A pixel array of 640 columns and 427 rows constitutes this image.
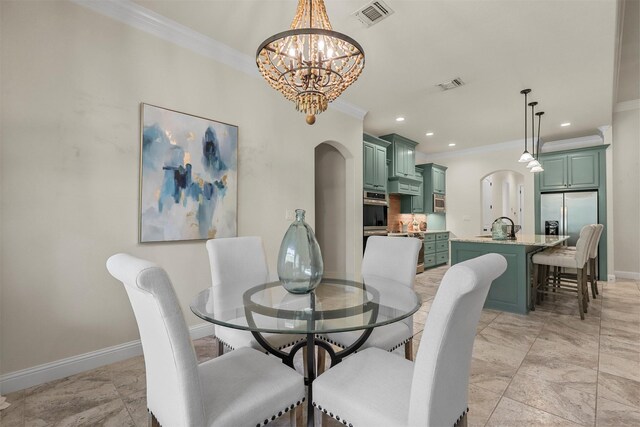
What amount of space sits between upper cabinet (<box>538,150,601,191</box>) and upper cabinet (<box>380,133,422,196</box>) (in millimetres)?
2384

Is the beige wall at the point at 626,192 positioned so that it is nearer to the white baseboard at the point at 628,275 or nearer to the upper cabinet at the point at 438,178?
the white baseboard at the point at 628,275

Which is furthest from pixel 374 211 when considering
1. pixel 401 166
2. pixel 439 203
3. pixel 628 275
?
pixel 628 275

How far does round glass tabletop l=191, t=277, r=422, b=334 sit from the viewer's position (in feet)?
4.07

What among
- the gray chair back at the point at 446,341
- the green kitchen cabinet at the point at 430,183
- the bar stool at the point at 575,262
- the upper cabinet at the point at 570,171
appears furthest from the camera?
the green kitchen cabinet at the point at 430,183

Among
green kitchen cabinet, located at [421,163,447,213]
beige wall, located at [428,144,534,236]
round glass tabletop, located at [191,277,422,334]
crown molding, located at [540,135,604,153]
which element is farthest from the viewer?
green kitchen cabinet, located at [421,163,447,213]

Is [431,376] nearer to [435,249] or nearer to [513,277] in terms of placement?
[513,277]

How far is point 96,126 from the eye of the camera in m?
2.22

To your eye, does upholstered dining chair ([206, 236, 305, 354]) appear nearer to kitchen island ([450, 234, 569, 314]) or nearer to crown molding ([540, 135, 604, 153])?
kitchen island ([450, 234, 569, 314])

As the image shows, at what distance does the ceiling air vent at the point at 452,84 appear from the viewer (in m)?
3.61

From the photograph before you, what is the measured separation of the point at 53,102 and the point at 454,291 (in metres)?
2.63

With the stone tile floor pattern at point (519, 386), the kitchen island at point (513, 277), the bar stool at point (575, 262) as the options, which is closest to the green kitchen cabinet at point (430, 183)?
the bar stool at point (575, 262)

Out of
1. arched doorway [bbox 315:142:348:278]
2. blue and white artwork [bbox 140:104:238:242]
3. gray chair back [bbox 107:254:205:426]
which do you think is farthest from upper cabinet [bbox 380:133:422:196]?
gray chair back [bbox 107:254:205:426]

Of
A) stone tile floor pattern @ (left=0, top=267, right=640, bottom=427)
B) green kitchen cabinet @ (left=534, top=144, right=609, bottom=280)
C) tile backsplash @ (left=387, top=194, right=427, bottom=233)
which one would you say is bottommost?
stone tile floor pattern @ (left=0, top=267, right=640, bottom=427)

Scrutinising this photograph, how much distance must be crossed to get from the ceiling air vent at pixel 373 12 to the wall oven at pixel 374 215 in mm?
2761
